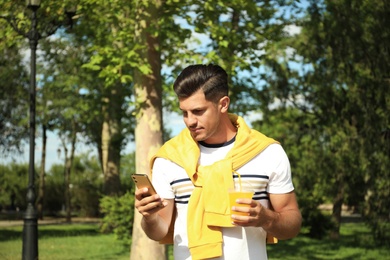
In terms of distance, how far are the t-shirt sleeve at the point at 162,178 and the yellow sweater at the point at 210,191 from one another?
0.07 metres

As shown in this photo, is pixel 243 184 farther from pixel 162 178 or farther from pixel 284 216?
pixel 162 178

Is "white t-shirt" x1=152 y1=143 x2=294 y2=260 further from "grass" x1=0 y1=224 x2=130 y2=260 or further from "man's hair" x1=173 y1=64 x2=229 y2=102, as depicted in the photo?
"grass" x1=0 y1=224 x2=130 y2=260

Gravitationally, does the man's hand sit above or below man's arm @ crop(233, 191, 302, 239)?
above

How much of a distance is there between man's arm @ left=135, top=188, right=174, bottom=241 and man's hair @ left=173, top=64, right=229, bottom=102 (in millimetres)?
533

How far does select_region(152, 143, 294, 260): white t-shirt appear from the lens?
3834 mm

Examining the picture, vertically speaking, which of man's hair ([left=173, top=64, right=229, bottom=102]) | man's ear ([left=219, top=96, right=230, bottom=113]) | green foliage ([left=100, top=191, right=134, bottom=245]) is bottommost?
green foliage ([left=100, top=191, right=134, bottom=245])

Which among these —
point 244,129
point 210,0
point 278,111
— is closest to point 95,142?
point 278,111

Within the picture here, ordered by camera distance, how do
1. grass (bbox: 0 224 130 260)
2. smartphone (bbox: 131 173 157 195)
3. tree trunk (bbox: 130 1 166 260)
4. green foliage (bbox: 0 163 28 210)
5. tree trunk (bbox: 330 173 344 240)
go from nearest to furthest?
smartphone (bbox: 131 173 157 195) → tree trunk (bbox: 130 1 166 260) → grass (bbox: 0 224 130 260) → tree trunk (bbox: 330 173 344 240) → green foliage (bbox: 0 163 28 210)

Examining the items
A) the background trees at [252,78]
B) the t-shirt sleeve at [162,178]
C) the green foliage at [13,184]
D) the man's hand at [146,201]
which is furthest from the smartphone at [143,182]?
the green foliage at [13,184]

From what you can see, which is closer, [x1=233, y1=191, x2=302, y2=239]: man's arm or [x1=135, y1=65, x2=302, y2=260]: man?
[x1=233, y1=191, x2=302, y2=239]: man's arm

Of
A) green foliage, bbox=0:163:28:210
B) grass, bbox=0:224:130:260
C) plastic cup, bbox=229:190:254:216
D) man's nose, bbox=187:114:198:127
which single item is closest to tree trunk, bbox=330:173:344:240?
grass, bbox=0:224:130:260

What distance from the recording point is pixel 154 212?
381 centimetres

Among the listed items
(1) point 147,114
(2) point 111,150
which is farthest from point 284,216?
(2) point 111,150

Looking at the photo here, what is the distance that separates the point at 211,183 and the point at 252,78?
1802 cm
